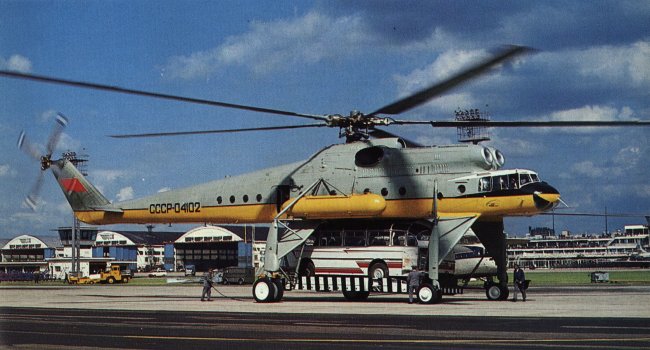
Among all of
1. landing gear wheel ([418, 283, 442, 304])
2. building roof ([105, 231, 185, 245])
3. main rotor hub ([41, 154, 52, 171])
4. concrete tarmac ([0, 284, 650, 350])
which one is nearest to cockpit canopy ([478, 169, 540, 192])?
landing gear wheel ([418, 283, 442, 304])

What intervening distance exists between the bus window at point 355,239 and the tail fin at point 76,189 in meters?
13.4

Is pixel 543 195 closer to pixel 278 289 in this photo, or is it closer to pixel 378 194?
pixel 378 194

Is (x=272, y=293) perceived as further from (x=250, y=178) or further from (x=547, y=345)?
(x=547, y=345)

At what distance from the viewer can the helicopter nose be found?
29.8 metres

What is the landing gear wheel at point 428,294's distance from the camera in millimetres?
30016

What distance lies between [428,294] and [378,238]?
4.04 m

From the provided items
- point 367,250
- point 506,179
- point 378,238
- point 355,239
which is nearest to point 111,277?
point 355,239

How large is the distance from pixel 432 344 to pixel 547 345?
214 centimetres

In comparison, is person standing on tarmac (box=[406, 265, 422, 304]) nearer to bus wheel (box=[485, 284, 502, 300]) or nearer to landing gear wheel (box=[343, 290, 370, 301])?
bus wheel (box=[485, 284, 502, 300])

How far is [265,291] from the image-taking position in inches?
1277

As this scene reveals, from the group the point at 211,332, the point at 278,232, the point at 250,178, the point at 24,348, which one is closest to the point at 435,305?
the point at 278,232

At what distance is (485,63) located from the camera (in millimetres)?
21984

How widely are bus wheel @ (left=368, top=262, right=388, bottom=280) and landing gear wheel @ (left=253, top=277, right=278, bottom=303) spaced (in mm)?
4104

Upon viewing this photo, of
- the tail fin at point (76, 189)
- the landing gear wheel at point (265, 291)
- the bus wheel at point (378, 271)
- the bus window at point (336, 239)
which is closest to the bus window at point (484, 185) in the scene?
the bus wheel at point (378, 271)
